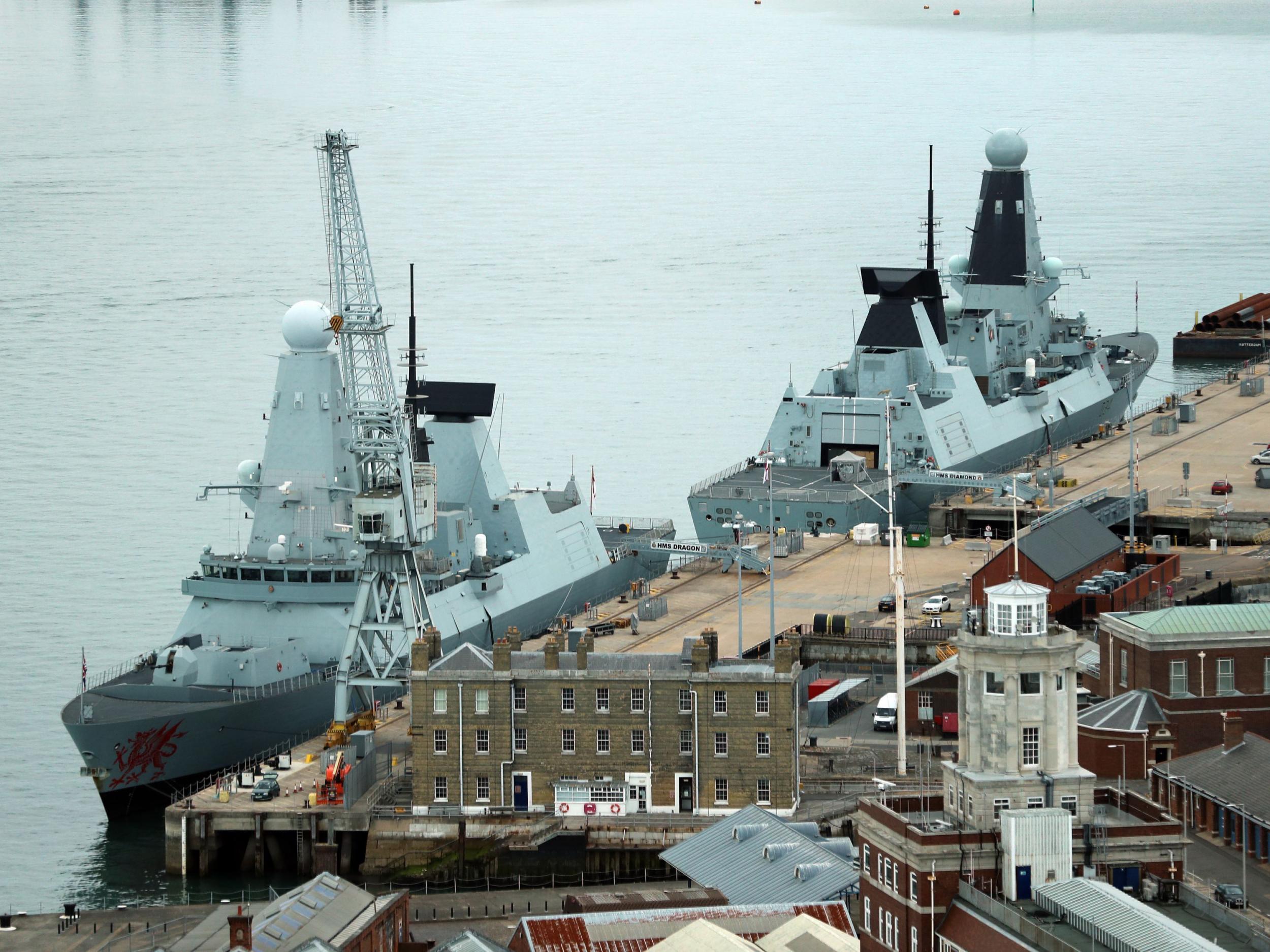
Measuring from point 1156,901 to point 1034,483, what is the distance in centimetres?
5322

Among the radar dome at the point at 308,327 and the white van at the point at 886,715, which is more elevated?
the radar dome at the point at 308,327

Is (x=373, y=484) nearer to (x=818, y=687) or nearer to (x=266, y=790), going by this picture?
(x=266, y=790)

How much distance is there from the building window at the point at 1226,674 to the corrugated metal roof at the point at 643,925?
1430 cm

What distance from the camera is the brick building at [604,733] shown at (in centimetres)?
5438

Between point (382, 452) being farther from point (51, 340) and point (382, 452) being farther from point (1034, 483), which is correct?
point (51, 340)

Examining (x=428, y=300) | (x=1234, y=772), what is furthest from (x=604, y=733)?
(x=428, y=300)

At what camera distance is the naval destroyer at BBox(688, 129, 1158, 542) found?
88.3 meters

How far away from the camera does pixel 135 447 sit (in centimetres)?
9950

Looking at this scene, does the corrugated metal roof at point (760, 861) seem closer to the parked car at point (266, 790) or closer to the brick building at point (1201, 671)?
the brick building at point (1201, 671)

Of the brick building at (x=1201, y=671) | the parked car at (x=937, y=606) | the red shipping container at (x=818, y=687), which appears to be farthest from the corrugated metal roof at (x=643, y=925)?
the parked car at (x=937, y=606)

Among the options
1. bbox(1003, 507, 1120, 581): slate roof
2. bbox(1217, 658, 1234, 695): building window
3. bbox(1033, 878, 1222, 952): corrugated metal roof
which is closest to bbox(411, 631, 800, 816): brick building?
bbox(1217, 658, 1234, 695): building window

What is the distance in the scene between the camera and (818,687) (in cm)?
6341

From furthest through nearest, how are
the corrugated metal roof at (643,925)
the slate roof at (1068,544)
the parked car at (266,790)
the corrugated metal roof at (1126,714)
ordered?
the slate roof at (1068,544)
the parked car at (266,790)
the corrugated metal roof at (1126,714)
the corrugated metal roof at (643,925)

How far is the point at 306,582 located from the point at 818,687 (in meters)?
13.8
